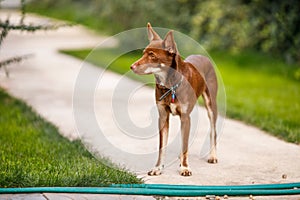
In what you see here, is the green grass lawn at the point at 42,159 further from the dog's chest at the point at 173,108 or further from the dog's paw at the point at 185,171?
the dog's chest at the point at 173,108

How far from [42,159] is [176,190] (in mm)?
1430

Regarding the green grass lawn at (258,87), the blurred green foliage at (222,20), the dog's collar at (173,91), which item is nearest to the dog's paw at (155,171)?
the dog's collar at (173,91)

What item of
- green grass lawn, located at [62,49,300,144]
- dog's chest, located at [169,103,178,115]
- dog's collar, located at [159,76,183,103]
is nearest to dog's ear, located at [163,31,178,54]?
dog's collar, located at [159,76,183,103]

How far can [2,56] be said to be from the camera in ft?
41.4

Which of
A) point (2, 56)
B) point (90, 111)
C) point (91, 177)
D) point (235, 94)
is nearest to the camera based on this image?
point (91, 177)

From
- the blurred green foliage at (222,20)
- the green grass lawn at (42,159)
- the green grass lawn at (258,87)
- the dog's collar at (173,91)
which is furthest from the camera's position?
the blurred green foliage at (222,20)

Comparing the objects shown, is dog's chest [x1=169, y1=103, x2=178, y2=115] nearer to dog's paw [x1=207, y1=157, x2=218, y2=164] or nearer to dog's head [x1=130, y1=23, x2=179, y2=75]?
dog's head [x1=130, y1=23, x2=179, y2=75]

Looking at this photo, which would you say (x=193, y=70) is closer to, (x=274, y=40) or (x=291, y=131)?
(x=291, y=131)

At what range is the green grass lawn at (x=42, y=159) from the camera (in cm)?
443

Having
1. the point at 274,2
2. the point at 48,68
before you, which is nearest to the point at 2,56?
the point at 48,68

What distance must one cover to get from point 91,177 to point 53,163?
0.63m

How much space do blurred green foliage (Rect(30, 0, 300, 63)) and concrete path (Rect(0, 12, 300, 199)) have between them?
1.20 meters

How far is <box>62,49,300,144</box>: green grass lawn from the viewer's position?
23.0ft

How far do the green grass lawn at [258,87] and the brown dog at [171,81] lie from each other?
1714 mm
